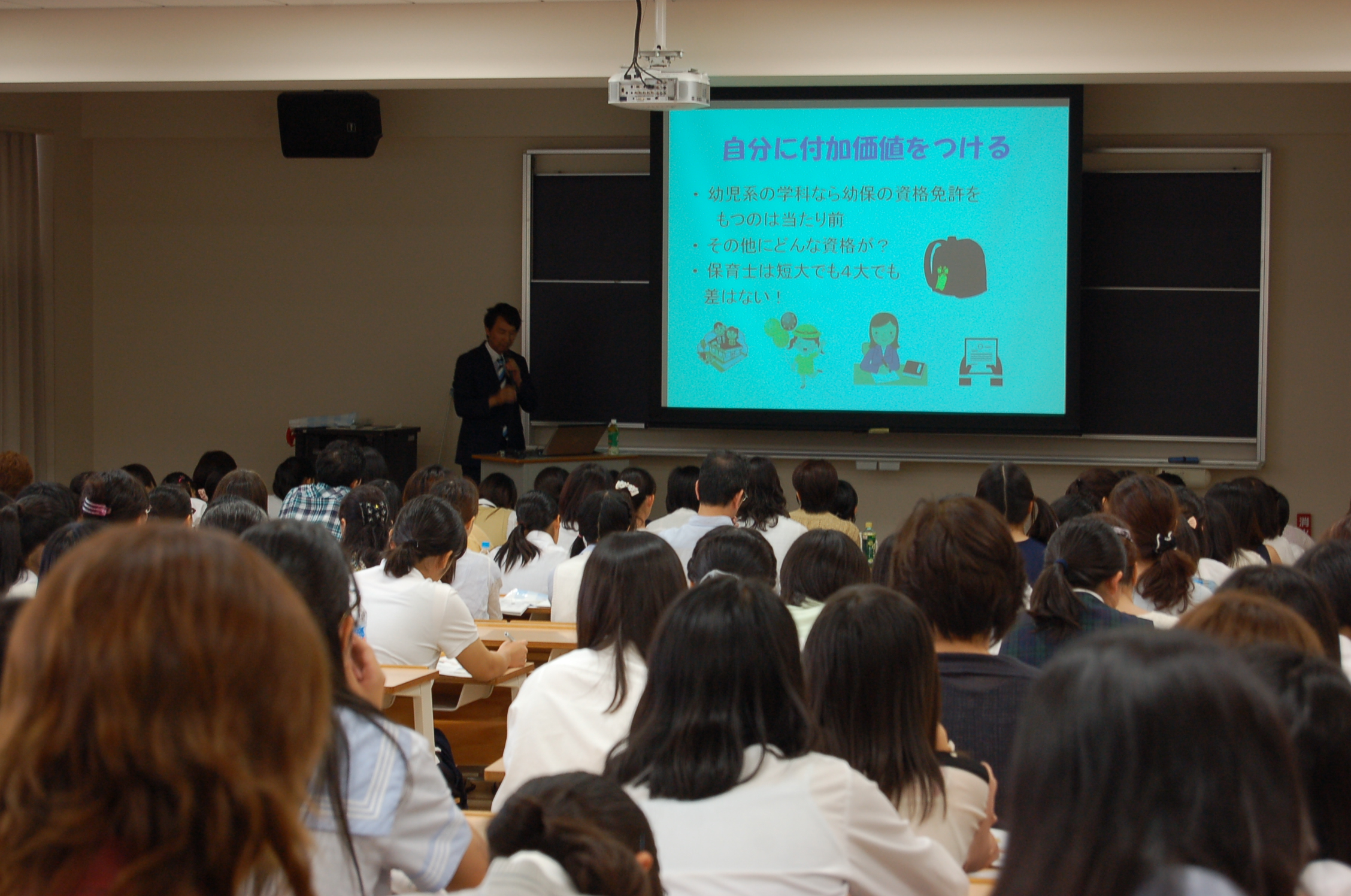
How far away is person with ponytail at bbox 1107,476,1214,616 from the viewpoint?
313cm

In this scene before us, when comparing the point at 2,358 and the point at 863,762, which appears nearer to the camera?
the point at 863,762

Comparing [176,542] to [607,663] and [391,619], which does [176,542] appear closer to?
[607,663]

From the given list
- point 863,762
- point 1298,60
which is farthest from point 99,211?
point 863,762

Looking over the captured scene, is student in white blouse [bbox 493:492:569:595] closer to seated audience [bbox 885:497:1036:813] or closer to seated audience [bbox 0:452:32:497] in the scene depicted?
seated audience [bbox 885:497:1036:813]

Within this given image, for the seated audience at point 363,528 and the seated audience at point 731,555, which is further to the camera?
the seated audience at point 363,528

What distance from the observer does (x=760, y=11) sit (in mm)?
5566

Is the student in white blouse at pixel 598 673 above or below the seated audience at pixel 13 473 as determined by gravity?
below

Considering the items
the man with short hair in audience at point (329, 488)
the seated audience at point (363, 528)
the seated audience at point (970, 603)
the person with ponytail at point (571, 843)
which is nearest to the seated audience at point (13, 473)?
the man with short hair in audience at point (329, 488)

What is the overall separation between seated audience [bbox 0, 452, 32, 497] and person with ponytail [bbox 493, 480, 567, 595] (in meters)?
2.03

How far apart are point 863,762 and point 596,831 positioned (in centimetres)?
64

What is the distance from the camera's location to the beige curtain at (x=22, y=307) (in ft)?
24.6

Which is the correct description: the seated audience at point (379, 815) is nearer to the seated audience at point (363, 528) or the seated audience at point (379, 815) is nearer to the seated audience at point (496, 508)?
the seated audience at point (363, 528)

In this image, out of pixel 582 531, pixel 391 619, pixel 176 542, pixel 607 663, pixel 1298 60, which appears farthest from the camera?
pixel 1298 60

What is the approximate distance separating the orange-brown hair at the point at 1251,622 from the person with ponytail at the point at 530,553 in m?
2.65
